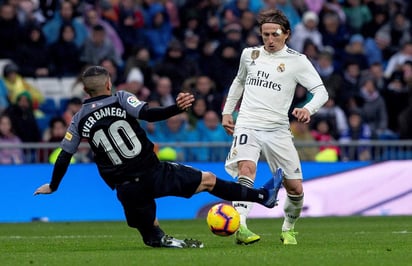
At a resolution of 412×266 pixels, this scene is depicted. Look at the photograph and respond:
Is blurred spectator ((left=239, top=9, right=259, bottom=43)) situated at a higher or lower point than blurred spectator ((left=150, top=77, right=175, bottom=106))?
higher

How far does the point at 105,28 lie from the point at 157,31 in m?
1.26

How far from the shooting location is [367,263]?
1059 centimetres

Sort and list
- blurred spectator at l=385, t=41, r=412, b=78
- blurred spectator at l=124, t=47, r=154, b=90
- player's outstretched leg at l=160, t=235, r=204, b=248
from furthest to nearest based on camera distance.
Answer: blurred spectator at l=385, t=41, r=412, b=78 → blurred spectator at l=124, t=47, r=154, b=90 → player's outstretched leg at l=160, t=235, r=204, b=248

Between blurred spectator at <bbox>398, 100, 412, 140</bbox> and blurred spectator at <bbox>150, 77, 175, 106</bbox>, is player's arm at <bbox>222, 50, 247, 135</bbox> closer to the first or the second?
blurred spectator at <bbox>150, 77, 175, 106</bbox>

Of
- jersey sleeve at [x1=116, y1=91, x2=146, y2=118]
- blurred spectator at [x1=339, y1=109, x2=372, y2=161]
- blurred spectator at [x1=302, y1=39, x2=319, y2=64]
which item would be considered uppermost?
jersey sleeve at [x1=116, y1=91, x2=146, y2=118]

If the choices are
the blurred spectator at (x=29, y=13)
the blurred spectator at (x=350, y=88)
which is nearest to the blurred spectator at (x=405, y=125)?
the blurred spectator at (x=350, y=88)

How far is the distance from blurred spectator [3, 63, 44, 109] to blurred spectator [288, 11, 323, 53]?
5.88 metres

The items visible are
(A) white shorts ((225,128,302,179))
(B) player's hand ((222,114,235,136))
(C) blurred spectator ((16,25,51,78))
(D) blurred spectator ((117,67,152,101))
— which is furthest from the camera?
(C) blurred spectator ((16,25,51,78))

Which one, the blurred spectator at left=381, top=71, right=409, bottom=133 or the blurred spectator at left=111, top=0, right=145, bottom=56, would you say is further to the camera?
the blurred spectator at left=111, top=0, right=145, bottom=56

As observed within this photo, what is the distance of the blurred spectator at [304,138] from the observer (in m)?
21.3

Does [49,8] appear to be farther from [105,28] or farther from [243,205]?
[243,205]

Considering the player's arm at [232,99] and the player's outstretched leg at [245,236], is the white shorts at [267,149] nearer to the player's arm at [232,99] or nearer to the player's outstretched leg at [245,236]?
the player's arm at [232,99]

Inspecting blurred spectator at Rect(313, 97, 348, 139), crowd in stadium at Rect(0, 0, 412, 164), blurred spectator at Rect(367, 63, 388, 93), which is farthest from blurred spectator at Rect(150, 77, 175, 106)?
blurred spectator at Rect(367, 63, 388, 93)

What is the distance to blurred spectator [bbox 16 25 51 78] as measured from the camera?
922 inches
